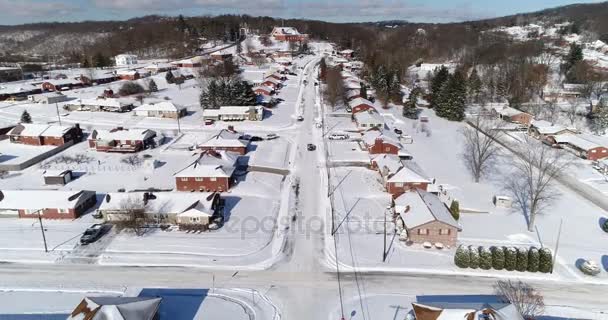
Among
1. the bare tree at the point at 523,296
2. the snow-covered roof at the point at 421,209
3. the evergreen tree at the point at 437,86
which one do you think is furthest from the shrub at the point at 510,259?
the evergreen tree at the point at 437,86

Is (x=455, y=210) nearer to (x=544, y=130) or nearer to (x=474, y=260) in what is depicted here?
(x=474, y=260)

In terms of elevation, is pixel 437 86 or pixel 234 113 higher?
pixel 437 86

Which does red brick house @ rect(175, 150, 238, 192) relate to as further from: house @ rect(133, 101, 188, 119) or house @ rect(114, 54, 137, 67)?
house @ rect(114, 54, 137, 67)

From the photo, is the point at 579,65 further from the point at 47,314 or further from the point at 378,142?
the point at 47,314

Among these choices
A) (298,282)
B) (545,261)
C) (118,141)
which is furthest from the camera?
(118,141)

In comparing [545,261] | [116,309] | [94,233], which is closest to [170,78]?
[94,233]

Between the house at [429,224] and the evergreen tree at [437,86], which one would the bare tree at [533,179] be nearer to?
the house at [429,224]

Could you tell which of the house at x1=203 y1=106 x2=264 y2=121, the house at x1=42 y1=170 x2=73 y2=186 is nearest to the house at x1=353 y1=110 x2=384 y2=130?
the house at x1=203 y1=106 x2=264 y2=121
